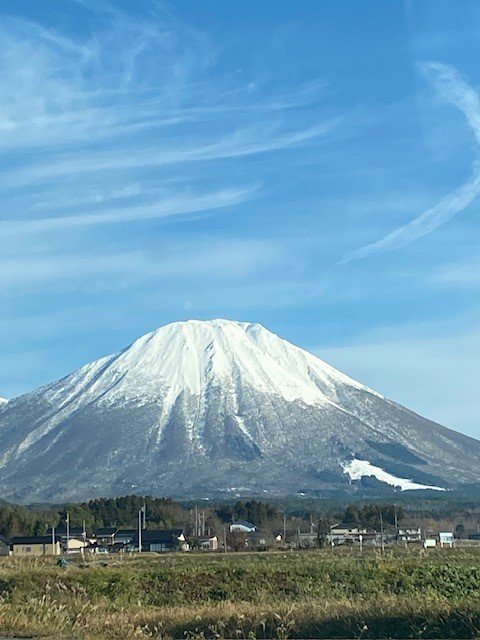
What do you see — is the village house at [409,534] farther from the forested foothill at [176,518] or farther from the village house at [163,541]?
the village house at [163,541]

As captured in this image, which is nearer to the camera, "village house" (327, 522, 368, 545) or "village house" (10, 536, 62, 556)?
"village house" (10, 536, 62, 556)

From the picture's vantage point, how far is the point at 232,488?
622ft

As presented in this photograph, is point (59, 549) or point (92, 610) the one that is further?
point (59, 549)

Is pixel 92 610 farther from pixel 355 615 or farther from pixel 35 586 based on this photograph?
pixel 35 586

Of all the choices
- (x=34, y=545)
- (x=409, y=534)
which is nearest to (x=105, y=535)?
(x=34, y=545)

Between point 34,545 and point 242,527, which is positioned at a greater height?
point 242,527

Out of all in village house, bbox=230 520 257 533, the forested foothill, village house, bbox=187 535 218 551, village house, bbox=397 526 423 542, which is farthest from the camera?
village house, bbox=230 520 257 533

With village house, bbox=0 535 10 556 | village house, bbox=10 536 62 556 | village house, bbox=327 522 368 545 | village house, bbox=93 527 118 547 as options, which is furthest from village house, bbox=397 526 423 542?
village house, bbox=0 535 10 556

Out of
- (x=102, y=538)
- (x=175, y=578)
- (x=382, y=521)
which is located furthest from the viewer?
(x=382, y=521)

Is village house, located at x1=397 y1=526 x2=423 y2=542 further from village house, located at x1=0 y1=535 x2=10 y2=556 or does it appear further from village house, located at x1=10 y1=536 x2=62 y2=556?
village house, located at x1=0 y1=535 x2=10 y2=556

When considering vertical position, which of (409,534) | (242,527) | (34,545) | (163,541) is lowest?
(34,545)

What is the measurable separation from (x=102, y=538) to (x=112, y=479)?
11025cm

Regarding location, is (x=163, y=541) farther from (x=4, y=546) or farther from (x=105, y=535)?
(x=4, y=546)

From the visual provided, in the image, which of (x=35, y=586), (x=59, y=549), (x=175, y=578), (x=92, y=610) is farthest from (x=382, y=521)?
(x=92, y=610)
